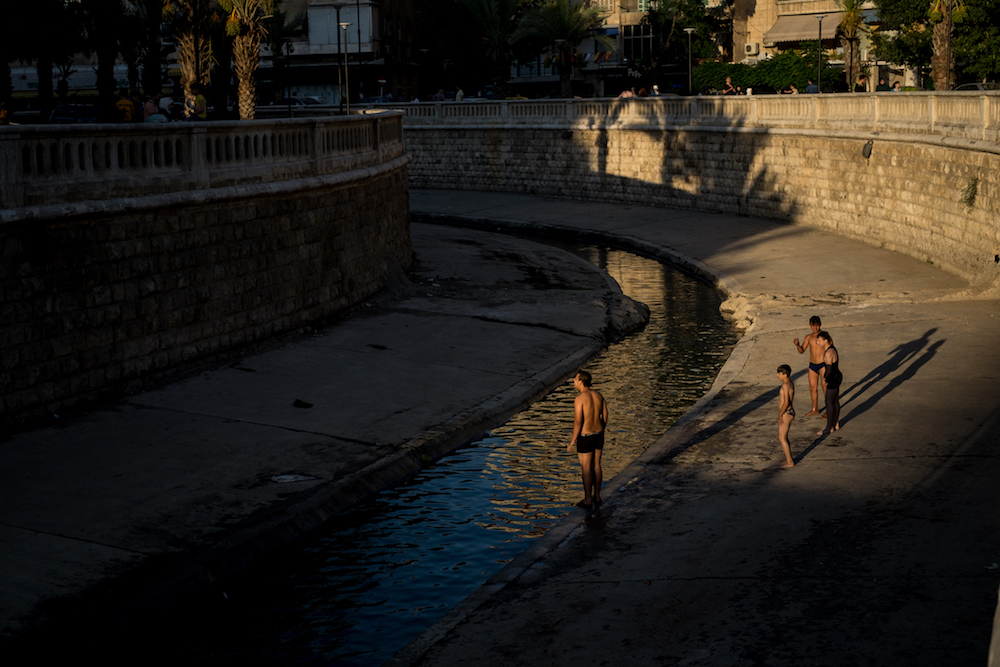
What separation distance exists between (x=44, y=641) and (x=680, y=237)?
27.1 metres

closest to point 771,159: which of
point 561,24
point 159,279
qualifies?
point 159,279

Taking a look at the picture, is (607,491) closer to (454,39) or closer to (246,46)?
(246,46)

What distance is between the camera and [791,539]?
36.4 ft

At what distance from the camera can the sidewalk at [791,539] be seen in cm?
898

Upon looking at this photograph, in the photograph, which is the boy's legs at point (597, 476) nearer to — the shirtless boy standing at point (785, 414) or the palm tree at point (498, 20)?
the shirtless boy standing at point (785, 414)

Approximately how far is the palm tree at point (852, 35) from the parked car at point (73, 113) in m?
33.0

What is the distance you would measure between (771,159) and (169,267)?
2369 cm

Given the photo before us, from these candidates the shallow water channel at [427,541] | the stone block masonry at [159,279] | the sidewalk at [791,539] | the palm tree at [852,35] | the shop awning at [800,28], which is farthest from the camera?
the shop awning at [800,28]

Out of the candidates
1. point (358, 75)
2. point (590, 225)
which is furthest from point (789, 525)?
point (358, 75)

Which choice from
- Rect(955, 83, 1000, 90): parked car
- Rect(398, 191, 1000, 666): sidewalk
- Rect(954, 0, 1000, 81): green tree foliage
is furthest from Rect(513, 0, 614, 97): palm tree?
Rect(398, 191, 1000, 666): sidewalk

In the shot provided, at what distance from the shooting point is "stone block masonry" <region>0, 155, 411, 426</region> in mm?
14156

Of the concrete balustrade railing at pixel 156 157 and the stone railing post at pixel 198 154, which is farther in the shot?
the stone railing post at pixel 198 154

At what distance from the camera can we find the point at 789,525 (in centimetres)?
1151

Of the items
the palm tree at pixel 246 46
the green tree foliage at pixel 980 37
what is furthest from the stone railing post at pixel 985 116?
the green tree foliage at pixel 980 37
